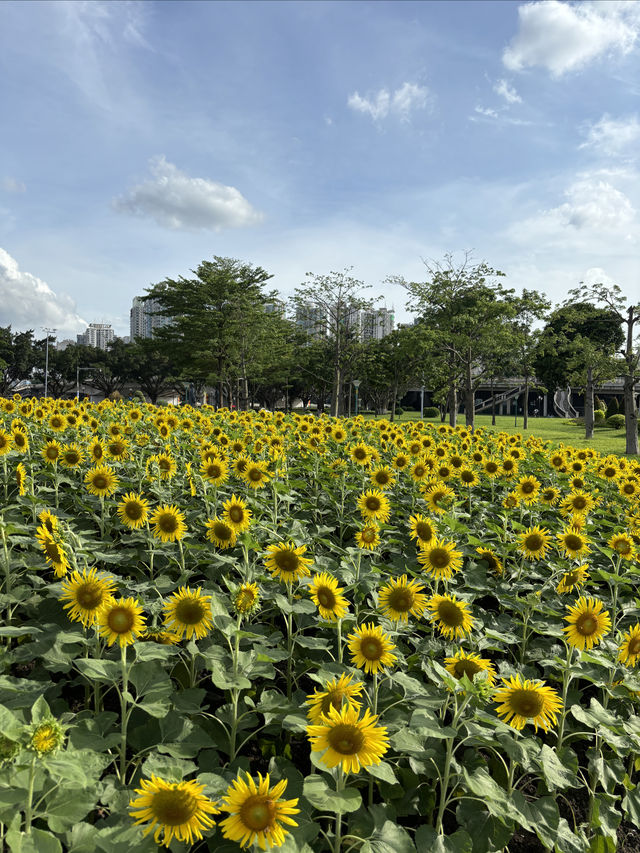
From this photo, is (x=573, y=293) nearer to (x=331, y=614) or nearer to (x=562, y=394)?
(x=331, y=614)

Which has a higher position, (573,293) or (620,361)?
(573,293)

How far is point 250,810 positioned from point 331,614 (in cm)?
117

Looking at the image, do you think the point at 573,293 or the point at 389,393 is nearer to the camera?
the point at 573,293

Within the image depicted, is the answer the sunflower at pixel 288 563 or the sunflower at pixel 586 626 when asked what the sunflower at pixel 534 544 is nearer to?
the sunflower at pixel 586 626

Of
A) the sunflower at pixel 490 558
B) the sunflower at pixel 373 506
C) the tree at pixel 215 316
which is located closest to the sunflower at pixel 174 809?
the sunflower at pixel 373 506

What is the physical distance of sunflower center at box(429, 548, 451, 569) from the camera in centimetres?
296

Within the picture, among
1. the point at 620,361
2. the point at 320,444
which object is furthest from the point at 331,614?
the point at 620,361

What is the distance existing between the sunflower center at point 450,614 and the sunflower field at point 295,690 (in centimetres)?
1

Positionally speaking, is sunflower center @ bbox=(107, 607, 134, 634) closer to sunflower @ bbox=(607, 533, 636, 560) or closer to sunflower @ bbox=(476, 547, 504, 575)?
sunflower @ bbox=(476, 547, 504, 575)

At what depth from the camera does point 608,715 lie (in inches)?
98.3

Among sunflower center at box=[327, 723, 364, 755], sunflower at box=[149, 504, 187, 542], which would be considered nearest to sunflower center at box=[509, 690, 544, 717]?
sunflower center at box=[327, 723, 364, 755]

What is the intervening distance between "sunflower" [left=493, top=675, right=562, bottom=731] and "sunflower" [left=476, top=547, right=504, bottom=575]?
6.31ft

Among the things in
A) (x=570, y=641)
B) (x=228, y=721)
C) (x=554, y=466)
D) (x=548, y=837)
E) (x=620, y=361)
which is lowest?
(x=548, y=837)

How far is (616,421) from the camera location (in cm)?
3591
